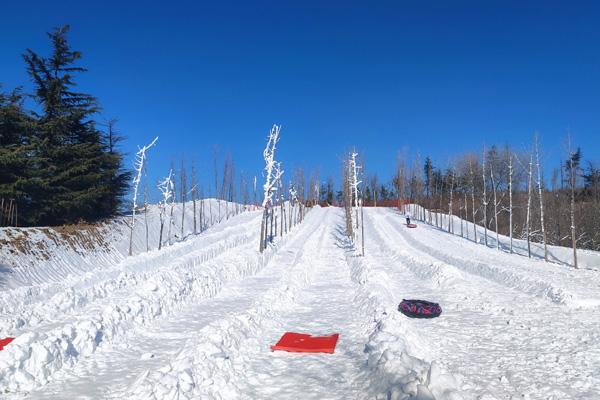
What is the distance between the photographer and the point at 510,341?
10.2 m

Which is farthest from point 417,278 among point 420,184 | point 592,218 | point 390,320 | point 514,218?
point 420,184

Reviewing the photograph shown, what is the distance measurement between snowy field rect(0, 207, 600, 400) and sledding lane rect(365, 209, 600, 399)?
0.15 ft

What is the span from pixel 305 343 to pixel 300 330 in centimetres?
179

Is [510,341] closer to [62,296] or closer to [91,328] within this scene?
[91,328]

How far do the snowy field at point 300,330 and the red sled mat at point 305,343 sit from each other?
26cm

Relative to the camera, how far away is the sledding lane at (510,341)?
7.47 meters

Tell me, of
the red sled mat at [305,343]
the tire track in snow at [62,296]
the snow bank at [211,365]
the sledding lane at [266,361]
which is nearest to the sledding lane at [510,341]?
the sledding lane at [266,361]

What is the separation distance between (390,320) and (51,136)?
104ft

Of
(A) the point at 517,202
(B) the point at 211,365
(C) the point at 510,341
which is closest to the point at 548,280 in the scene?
(C) the point at 510,341

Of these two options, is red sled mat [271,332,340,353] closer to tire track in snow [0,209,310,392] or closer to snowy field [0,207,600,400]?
snowy field [0,207,600,400]

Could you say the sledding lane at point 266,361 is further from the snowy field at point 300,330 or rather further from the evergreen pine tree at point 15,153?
the evergreen pine tree at point 15,153

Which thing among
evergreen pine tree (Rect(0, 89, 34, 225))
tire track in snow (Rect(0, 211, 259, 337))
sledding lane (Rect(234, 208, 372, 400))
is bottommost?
sledding lane (Rect(234, 208, 372, 400))

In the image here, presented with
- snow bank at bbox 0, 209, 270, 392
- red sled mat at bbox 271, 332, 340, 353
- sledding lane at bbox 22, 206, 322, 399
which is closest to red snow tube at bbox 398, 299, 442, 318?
red sled mat at bbox 271, 332, 340, 353

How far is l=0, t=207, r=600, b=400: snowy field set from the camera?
718 centimetres
